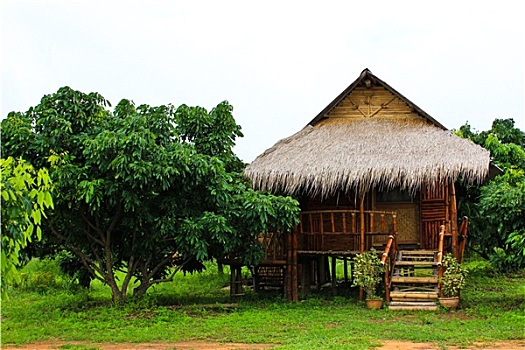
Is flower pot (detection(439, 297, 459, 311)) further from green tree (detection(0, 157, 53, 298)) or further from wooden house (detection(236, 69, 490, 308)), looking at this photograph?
green tree (detection(0, 157, 53, 298))

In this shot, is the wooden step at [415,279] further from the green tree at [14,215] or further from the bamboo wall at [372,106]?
the green tree at [14,215]

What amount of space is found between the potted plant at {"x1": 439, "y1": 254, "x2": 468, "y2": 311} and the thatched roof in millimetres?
A: 1633

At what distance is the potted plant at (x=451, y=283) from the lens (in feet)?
37.7

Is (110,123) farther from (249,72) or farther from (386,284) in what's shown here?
(249,72)

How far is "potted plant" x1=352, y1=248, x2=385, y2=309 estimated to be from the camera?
11914 mm

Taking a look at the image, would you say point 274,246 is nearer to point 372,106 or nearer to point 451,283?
point 451,283

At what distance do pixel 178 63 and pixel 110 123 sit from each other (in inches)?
240

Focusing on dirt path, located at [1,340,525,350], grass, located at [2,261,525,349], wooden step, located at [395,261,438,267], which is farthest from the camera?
wooden step, located at [395,261,438,267]

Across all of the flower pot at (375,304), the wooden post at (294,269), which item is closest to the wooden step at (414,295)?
the flower pot at (375,304)

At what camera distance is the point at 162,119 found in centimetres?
1192

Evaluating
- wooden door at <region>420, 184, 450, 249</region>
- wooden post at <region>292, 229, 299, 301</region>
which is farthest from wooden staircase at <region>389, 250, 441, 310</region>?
wooden post at <region>292, 229, 299, 301</region>

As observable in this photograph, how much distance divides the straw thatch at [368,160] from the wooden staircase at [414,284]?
4.69 feet

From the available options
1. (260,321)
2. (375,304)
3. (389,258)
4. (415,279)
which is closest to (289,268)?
(389,258)

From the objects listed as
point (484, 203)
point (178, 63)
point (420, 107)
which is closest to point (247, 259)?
point (484, 203)
